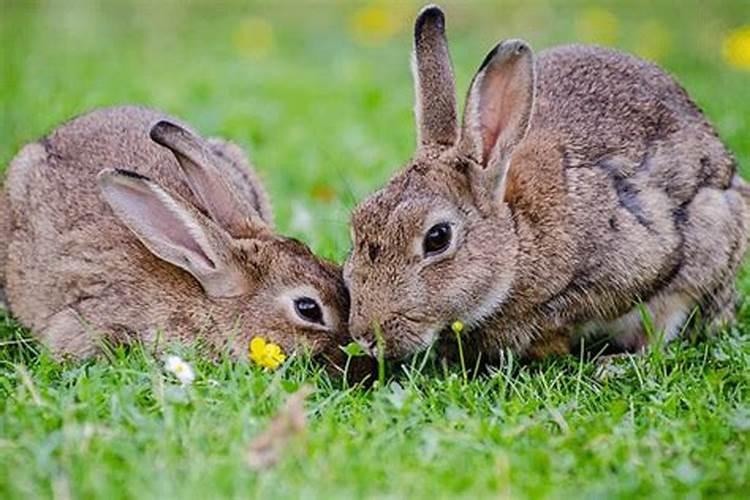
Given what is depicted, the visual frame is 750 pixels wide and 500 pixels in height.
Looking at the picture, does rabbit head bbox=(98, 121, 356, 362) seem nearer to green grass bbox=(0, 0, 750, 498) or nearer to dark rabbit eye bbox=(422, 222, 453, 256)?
green grass bbox=(0, 0, 750, 498)

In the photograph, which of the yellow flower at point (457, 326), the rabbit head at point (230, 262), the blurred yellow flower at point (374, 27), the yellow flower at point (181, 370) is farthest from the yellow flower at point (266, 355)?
the blurred yellow flower at point (374, 27)

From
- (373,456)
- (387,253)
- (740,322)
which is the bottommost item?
(740,322)

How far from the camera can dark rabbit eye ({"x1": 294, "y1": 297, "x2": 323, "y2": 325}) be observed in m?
6.06

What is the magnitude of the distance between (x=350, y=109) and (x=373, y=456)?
5700 mm

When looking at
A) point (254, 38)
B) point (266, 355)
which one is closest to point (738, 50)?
point (254, 38)

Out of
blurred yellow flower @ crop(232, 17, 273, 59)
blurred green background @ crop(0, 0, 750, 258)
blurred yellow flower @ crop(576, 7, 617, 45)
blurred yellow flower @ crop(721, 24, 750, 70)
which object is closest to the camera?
blurred green background @ crop(0, 0, 750, 258)

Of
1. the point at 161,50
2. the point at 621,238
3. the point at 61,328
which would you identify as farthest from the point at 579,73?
the point at 161,50

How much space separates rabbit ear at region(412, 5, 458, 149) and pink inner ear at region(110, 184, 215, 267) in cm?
107

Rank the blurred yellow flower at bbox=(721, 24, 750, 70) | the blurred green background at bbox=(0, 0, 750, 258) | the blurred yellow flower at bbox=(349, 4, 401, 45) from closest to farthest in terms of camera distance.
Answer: the blurred green background at bbox=(0, 0, 750, 258)
the blurred yellow flower at bbox=(721, 24, 750, 70)
the blurred yellow flower at bbox=(349, 4, 401, 45)

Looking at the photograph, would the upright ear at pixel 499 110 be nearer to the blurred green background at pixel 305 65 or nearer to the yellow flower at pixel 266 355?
the yellow flower at pixel 266 355

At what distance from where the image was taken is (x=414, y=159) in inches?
241

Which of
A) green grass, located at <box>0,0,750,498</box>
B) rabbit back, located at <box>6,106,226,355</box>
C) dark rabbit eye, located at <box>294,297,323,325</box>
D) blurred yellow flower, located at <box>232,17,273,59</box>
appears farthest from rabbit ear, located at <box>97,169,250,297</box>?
blurred yellow flower, located at <box>232,17,273,59</box>

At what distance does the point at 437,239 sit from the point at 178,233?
121 centimetres

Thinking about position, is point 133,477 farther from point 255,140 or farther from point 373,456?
point 255,140
